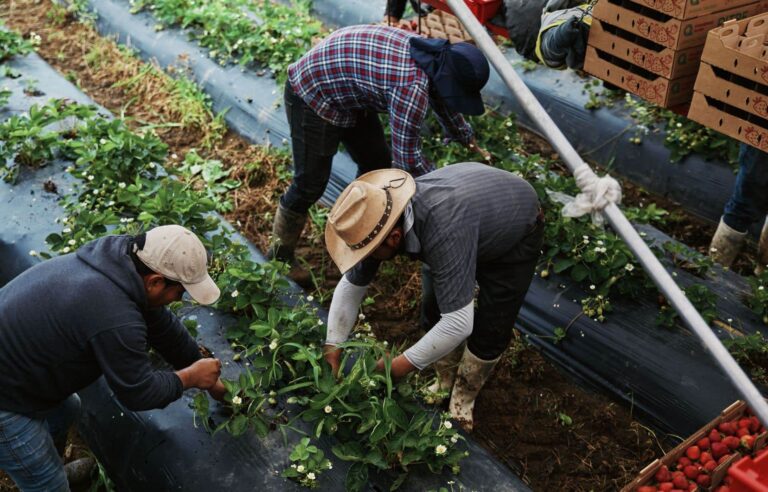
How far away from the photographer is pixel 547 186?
4.67 m

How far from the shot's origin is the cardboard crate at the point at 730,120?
324 cm

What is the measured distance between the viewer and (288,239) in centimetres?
453

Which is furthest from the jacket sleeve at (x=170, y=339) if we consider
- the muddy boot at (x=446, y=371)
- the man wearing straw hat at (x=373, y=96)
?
the man wearing straw hat at (x=373, y=96)

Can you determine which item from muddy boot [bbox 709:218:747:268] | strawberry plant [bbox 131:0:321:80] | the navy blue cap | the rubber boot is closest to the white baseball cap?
the navy blue cap

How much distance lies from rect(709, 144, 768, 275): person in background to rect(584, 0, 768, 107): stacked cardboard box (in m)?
0.87

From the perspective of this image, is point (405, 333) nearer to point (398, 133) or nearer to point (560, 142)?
point (398, 133)

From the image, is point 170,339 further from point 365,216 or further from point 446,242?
point 446,242

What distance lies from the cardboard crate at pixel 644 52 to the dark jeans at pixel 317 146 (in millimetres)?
1176

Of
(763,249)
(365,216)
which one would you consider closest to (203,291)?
(365,216)

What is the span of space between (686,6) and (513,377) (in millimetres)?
1928

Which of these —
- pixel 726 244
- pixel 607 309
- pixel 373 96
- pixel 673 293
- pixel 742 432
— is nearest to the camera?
pixel 673 293

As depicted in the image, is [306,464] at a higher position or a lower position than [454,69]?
lower

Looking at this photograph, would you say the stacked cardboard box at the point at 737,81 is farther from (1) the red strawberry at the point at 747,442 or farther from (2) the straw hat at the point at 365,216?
(2) the straw hat at the point at 365,216

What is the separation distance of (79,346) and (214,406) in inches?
29.7
